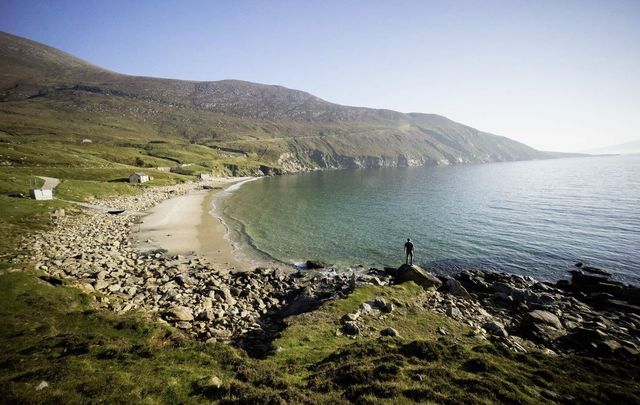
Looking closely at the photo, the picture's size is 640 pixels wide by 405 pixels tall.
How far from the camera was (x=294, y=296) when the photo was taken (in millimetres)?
27172

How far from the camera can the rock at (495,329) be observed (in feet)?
68.6

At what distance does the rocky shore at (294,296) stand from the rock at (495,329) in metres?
0.07

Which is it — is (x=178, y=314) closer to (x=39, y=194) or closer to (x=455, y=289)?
(x=455, y=289)

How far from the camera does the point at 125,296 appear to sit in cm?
2300

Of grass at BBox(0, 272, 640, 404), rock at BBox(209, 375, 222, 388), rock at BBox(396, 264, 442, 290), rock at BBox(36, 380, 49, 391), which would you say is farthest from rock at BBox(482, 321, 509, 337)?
rock at BBox(36, 380, 49, 391)

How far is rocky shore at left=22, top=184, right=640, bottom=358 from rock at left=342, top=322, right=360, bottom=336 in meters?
0.09

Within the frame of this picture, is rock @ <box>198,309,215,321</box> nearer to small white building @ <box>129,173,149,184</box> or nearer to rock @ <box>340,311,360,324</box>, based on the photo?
rock @ <box>340,311,360,324</box>

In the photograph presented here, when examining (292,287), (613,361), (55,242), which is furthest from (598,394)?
(55,242)

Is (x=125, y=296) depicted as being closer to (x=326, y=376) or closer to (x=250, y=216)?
(x=326, y=376)

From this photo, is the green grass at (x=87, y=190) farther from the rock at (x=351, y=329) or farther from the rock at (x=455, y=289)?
the rock at (x=455, y=289)

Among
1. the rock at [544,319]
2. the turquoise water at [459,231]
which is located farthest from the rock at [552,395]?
the turquoise water at [459,231]

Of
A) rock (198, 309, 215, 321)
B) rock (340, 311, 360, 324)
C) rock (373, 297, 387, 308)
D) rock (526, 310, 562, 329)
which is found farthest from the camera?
rock (526, 310, 562, 329)

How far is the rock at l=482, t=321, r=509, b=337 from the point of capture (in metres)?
20.9

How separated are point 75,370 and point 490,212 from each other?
79.7m
